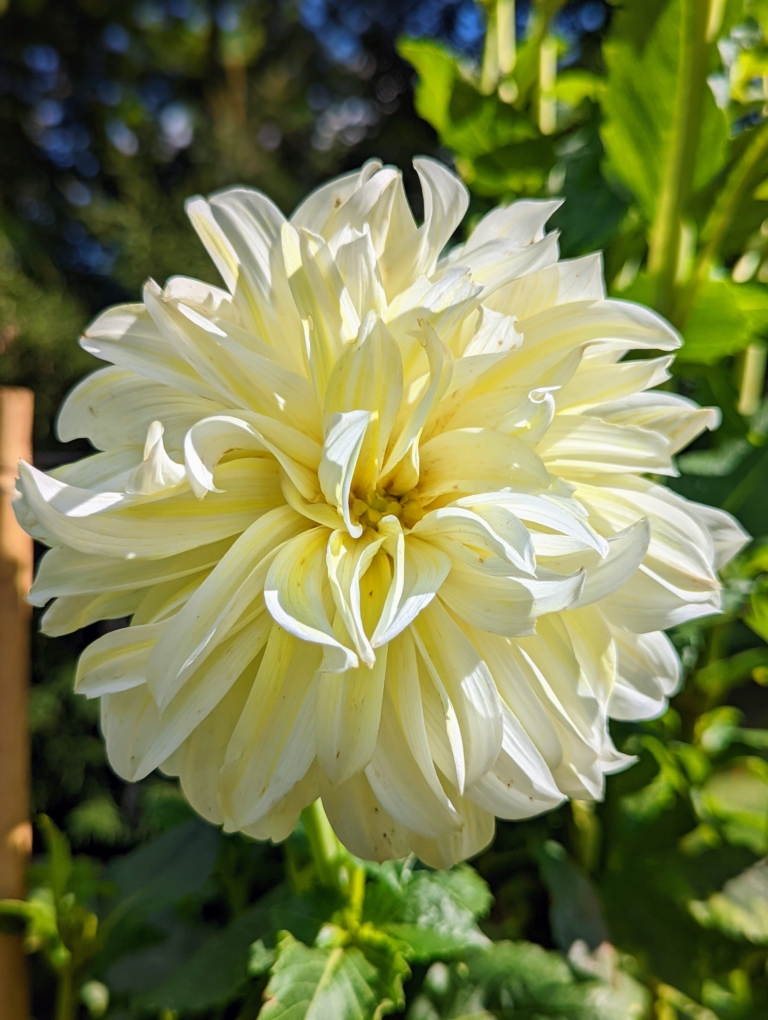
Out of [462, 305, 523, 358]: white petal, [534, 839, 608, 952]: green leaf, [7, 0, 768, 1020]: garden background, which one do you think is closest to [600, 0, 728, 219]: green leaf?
[7, 0, 768, 1020]: garden background

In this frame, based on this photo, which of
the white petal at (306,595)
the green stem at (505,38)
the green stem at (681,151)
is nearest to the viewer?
the white petal at (306,595)

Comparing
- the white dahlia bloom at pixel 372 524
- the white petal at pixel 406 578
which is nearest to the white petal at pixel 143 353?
the white dahlia bloom at pixel 372 524

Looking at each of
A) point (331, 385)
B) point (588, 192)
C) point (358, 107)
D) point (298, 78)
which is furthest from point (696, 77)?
point (298, 78)

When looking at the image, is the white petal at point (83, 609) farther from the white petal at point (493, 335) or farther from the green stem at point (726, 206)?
the green stem at point (726, 206)

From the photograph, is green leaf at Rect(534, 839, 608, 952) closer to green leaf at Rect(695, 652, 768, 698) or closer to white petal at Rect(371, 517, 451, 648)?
green leaf at Rect(695, 652, 768, 698)

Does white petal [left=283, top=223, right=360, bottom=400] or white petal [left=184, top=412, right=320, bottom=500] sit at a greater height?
white petal [left=283, top=223, right=360, bottom=400]

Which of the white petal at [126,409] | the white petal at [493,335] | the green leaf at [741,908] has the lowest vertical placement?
the green leaf at [741,908]

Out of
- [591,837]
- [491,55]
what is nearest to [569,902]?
[591,837]
